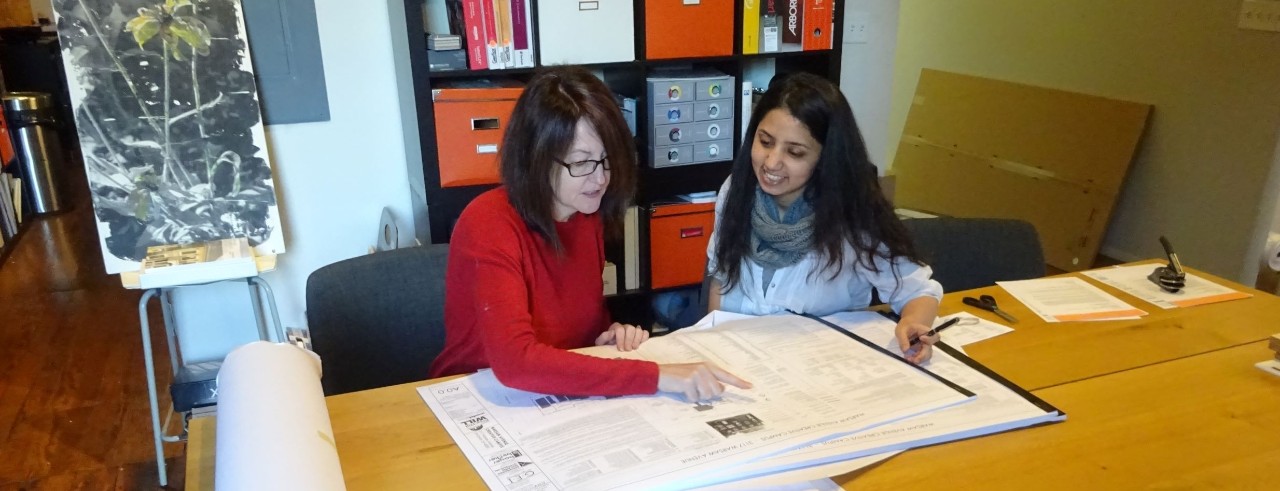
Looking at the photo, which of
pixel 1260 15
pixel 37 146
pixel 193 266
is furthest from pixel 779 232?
pixel 37 146

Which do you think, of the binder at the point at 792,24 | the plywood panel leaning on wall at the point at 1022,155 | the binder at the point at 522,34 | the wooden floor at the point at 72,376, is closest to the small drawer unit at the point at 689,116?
the binder at the point at 792,24

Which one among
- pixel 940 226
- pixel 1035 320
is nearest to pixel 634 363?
pixel 1035 320

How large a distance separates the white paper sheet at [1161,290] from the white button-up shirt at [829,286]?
413 millimetres

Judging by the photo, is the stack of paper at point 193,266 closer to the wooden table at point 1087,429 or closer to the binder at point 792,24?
the wooden table at point 1087,429

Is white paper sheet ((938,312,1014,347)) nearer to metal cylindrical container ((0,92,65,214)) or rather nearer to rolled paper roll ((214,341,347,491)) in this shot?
rolled paper roll ((214,341,347,491))

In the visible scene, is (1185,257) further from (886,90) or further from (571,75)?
(571,75)

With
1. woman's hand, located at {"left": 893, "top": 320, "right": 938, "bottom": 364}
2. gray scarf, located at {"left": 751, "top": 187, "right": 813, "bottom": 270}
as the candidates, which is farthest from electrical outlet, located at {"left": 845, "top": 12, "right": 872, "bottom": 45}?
woman's hand, located at {"left": 893, "top": 320, "right": 938, "bottom": 364}

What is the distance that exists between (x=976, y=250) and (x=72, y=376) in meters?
2.93

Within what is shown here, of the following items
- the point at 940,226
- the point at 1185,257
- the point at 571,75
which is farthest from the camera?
the point at 1185,257

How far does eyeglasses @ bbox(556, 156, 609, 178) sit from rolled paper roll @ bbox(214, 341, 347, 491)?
469 mm

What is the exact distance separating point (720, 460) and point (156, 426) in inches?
71.9

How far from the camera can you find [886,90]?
9.12 feet

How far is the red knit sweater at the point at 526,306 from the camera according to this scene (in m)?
1.10

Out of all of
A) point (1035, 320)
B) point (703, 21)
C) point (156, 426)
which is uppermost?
point (703, 21)
